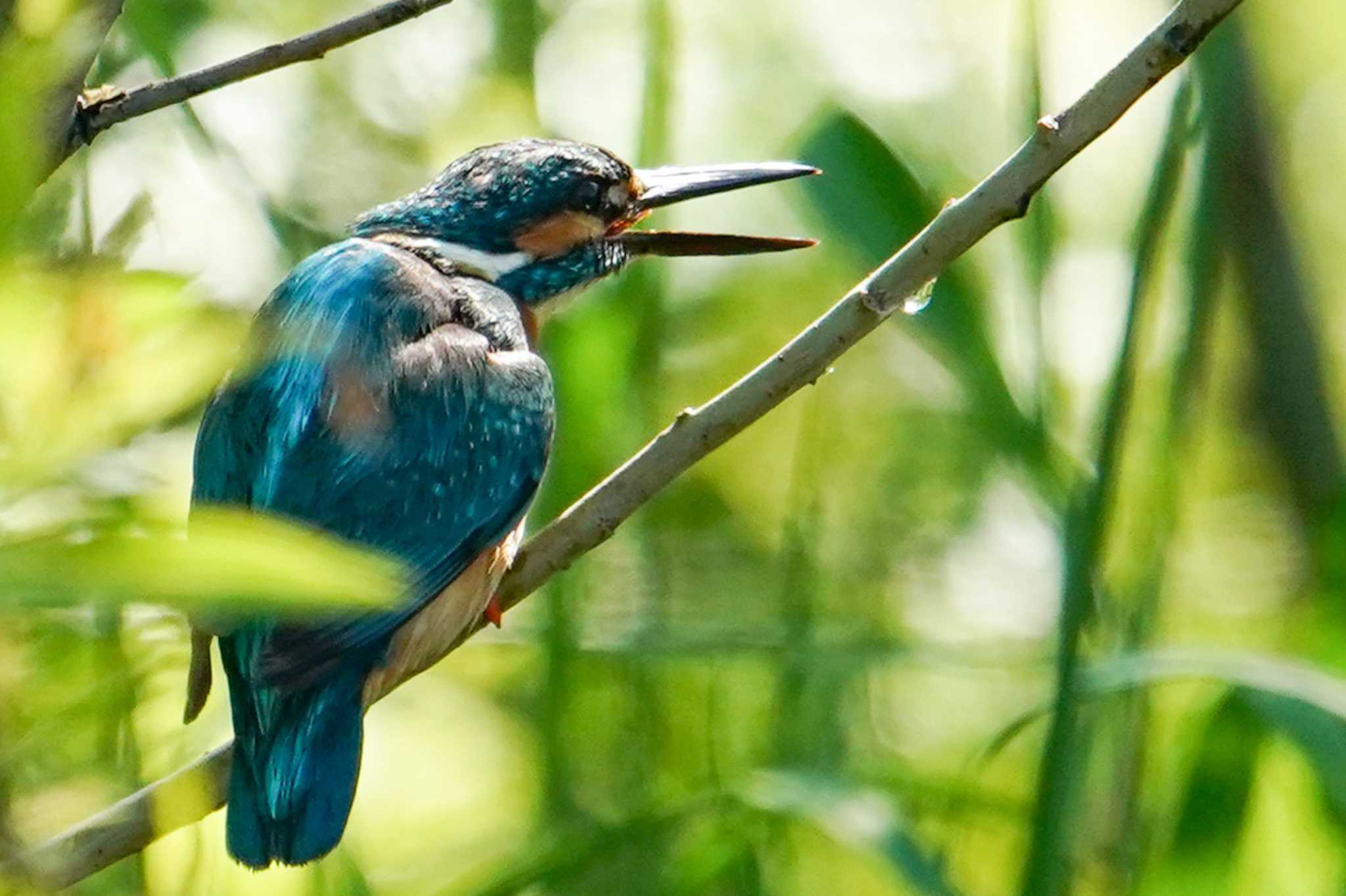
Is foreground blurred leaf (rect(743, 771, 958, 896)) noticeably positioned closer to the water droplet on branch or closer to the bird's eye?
the water droplet on branch

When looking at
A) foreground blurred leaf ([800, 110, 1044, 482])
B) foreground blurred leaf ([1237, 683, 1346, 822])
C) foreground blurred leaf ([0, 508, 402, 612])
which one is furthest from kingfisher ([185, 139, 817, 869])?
foreground blurred leaf ([0, 508, 402, 612])

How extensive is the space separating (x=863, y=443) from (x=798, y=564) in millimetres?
1202

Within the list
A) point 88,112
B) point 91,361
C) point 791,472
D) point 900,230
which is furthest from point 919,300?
point 791,472

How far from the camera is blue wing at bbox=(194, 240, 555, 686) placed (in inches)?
79.0

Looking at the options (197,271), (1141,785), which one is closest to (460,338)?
(1141,785)

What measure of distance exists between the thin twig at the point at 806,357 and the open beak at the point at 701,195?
64 cm

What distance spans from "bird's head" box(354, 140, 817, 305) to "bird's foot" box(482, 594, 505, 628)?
0.62m

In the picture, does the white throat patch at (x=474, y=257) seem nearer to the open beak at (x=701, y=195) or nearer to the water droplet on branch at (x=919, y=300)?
the open beak at (x=701, y=195)

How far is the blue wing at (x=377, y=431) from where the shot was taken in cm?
201

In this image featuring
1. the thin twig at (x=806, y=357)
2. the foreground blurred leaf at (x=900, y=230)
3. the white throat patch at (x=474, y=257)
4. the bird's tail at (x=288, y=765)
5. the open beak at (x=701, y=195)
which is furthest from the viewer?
the white throat patch at (x=474, y=257)

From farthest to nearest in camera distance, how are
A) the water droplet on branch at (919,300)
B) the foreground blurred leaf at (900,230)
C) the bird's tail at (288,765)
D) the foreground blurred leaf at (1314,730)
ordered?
the foreground blurred leaf at (900,230), the foreground blurred leaf at (1314,730), the bird's tail at (288,765), the water droplet on branch at (919,300)

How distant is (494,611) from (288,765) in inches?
18.0

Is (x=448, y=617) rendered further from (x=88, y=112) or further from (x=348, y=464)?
(x=88, y=112)

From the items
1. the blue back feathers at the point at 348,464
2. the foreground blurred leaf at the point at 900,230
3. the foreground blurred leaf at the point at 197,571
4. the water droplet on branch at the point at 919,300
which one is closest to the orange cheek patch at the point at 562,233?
the blue back feathers at the point at 348,464
